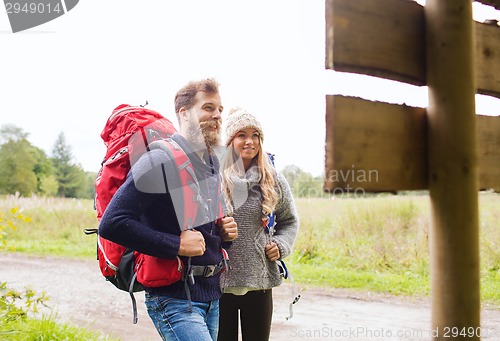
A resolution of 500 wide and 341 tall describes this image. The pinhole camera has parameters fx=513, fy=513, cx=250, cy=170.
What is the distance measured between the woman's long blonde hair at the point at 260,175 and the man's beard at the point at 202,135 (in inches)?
25.8

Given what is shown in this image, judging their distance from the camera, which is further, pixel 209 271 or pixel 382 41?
pixel 209 271

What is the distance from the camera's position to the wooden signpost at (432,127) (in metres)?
1.39

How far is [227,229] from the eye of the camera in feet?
8.31

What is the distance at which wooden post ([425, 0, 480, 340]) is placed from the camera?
1445mm

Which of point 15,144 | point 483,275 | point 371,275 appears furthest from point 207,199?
point 15,144

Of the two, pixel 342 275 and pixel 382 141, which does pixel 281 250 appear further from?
pixel 342 275

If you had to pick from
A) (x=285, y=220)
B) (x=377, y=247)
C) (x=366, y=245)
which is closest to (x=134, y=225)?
(x=285, y=220)

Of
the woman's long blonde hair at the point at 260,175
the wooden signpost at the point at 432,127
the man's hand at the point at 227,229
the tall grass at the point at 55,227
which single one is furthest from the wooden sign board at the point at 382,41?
the tall grass at the point at 55,227

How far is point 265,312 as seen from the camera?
10.3 feet

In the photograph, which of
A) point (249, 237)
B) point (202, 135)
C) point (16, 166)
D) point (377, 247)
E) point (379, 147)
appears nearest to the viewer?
point (379, 147)

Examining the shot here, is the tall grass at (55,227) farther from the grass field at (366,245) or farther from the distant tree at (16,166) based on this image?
the distant tree at (16,166)

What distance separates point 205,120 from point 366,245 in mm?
7492

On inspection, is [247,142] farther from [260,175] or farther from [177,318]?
[177,318]

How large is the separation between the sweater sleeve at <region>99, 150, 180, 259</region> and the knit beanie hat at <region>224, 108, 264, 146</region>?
1129 mm
